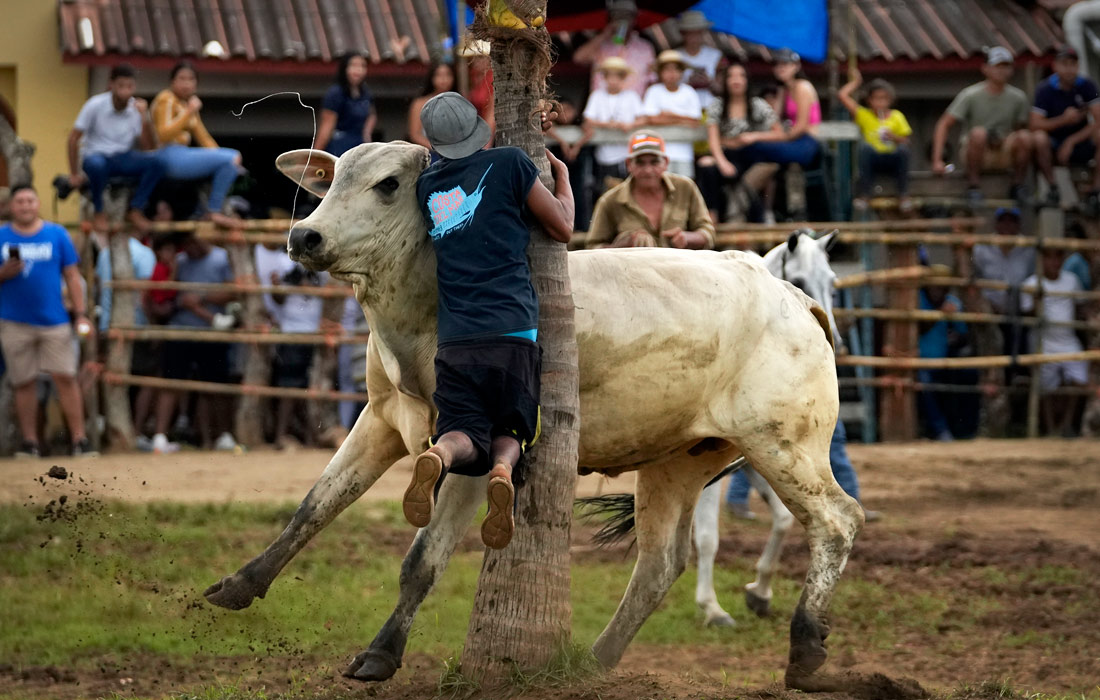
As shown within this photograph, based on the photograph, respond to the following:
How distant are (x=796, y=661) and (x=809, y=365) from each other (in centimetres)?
118

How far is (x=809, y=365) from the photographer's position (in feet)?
20.8

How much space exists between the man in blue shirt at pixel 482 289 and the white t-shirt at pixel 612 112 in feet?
26.0

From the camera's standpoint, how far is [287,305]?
13578 mm

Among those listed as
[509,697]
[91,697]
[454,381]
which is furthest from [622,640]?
[91,697]

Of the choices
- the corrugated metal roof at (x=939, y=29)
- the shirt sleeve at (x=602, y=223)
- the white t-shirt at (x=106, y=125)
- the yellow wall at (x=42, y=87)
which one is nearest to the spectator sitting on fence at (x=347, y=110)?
the white t-shirt at (x=106, y=125)

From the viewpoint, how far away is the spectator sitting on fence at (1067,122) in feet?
49.7

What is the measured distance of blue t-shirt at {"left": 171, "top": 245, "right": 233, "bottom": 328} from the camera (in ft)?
43.7

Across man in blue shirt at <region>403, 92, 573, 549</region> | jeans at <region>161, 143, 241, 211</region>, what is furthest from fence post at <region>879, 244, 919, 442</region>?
man in blue shirt at <region>403, 92, 573, 549</region>

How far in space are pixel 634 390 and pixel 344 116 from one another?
24.5 ft

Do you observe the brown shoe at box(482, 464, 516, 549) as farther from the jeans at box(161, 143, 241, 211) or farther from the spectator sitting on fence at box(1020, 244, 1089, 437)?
the spectator sitting on fence at box(1020, 244, 1089, 437)

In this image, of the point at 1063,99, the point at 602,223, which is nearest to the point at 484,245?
the point at 602,223

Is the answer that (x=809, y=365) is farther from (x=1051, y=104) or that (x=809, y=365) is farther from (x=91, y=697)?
(x=1051, y=104)

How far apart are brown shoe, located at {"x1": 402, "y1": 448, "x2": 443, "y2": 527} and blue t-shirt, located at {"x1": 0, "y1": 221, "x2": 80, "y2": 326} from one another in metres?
7.87

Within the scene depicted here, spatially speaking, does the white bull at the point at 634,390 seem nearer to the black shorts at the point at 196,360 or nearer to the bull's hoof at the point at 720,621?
the bull's hoof at the point at 720,621
